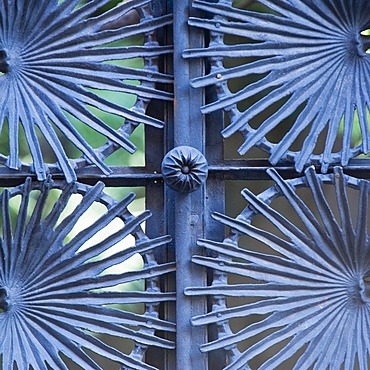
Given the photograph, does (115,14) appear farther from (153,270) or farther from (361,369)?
(361,369)

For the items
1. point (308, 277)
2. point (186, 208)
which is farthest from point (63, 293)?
point (308, 277)

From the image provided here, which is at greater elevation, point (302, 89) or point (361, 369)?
point (302, 89)

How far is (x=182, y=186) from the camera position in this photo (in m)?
0.81

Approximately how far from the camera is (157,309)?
82cm

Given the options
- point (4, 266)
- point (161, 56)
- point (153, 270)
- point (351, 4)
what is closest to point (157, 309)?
point (153, 270)

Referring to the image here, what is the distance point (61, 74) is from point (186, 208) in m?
0.21

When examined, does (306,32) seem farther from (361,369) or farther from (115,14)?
(361,369)

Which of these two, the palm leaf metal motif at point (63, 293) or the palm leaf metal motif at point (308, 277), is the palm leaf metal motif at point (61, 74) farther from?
the palm leaf metal motif at point (308, 277)

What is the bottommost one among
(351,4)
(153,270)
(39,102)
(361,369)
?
(361,369)

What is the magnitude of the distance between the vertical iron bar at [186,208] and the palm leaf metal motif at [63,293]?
0.8 inches

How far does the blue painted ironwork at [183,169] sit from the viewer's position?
2.65 ft

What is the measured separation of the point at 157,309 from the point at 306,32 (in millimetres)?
372

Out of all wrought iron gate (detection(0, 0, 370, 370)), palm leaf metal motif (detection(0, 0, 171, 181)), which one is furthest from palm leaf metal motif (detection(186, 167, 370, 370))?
palm leaf metal motif (detection(0, 0, 171, 181))

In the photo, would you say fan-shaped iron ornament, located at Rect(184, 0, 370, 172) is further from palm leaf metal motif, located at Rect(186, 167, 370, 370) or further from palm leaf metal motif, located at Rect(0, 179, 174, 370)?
palm leaf metal motif, located at Rect(0, 179, 174, 370)
